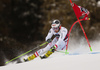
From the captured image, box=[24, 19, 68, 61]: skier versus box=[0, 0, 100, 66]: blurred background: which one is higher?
box=[0, 0, 100, 66]: blurred background

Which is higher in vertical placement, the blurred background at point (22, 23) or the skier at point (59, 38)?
the blurred background at point (22, 23)

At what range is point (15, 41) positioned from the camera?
17.4 meters

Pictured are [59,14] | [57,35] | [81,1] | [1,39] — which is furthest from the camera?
[1,39]

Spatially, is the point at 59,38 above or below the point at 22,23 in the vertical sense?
below

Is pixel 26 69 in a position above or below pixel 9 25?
below

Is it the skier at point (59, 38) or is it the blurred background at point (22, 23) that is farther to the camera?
the blurred background at point (22, 23)

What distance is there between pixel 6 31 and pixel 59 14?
6881 mm

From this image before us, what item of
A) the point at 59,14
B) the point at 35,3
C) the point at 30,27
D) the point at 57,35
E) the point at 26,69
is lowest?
the point at 26,69

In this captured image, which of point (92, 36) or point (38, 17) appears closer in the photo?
point (92, 36)

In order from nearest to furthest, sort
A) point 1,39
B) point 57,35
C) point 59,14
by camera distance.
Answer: point 57,35, point 59,14, point 1,39

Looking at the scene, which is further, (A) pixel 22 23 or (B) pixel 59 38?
(A) pixel 22 23

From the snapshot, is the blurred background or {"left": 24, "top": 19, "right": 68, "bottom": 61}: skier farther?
the blurred background

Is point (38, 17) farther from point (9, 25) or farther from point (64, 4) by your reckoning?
point (64, 4)

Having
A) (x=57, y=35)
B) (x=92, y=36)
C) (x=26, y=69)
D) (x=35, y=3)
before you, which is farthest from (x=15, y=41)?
(x=26, y=69)
